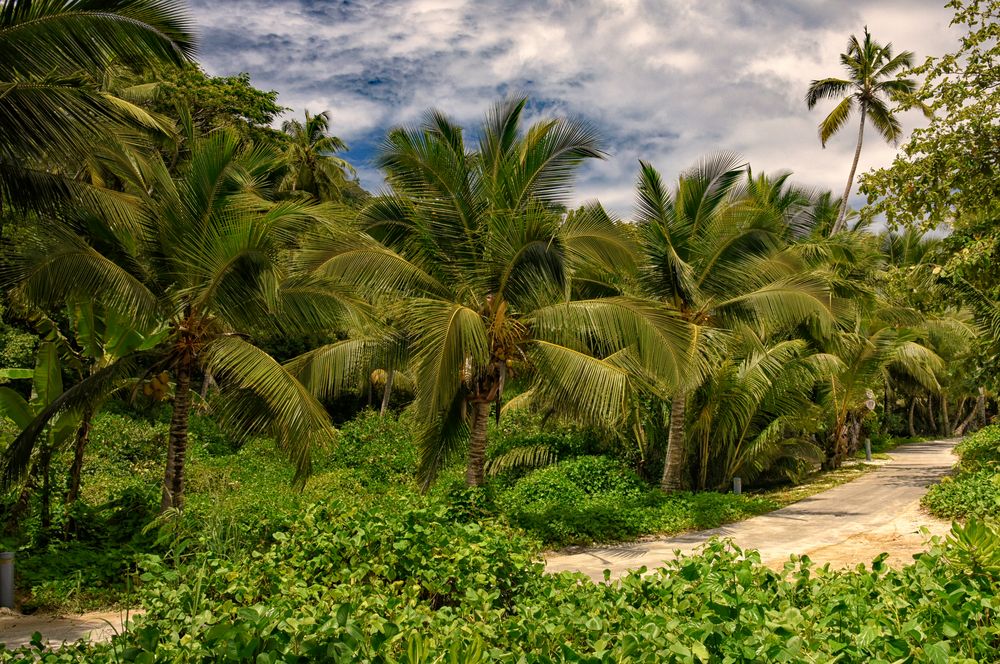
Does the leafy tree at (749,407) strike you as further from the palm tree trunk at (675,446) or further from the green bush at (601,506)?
the green bush at (601,506)

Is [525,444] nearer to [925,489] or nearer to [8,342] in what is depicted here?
[925,489]

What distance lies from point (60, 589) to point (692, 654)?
7.98 m

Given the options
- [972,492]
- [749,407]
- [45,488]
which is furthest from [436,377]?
[972,492]

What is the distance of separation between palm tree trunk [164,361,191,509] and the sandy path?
1.53 meters

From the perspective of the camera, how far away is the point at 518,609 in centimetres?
365

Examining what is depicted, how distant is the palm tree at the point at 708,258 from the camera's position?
43.4 ft

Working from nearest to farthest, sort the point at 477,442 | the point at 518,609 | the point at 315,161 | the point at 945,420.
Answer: the point at 518,609 → the point at 477,442 → the point at 315,161 → the point at 945,420

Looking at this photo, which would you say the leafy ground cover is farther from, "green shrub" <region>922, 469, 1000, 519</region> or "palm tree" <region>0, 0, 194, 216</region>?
"palm tree" <region>0, 0, 194, 216</region>

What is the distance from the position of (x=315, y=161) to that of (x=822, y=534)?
22761 millimetres

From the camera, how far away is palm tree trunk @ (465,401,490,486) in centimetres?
1116

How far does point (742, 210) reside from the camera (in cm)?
1368

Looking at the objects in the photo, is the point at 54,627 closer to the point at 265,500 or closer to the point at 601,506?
the point at 265,500

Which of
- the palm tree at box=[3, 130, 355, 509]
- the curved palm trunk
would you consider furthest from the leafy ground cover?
the palm tree at box=[3, 130, 355, 509]

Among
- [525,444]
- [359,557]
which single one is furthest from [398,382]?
[359,557]
